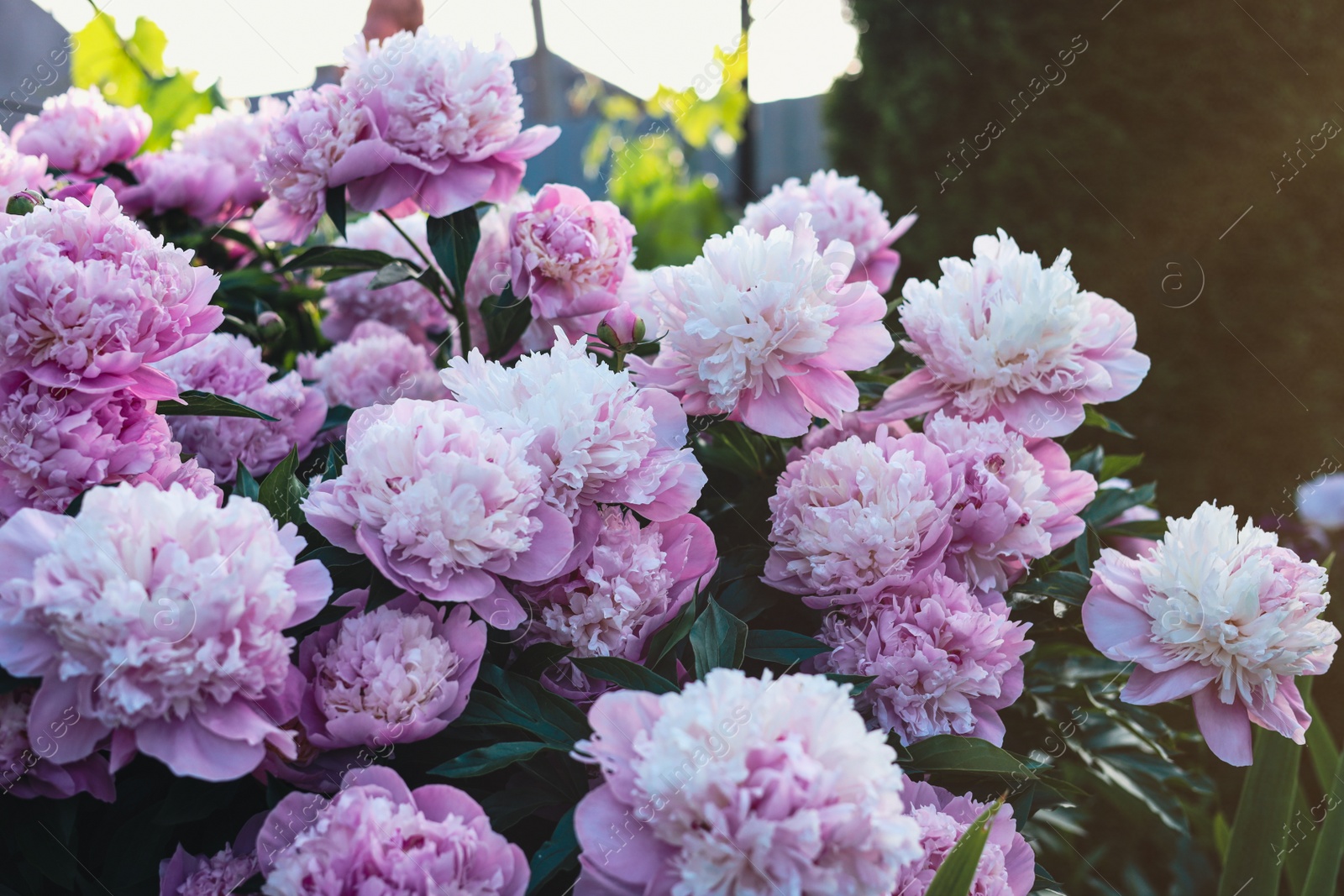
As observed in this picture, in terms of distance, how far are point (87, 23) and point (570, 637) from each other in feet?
4.29

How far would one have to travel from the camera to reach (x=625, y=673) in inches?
25.1

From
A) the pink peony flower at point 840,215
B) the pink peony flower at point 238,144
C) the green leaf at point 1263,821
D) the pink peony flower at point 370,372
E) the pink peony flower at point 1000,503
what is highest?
the pink peony flower at point 840,215

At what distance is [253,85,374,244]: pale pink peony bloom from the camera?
Answer: 862 millimetres

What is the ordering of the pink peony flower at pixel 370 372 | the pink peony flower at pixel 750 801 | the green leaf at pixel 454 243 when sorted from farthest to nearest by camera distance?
1. the pink peony flower at pixel 370 372
2. the green leaf at pixel 454 243
3. the pink peony flower at pixel 750 801

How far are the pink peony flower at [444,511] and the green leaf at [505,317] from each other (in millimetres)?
308

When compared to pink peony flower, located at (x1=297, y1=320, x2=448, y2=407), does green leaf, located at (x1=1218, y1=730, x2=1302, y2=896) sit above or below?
above

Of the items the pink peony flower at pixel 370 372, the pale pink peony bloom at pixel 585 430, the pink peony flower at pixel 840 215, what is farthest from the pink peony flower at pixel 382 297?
the pale pink peony bloom at pixel 585 430

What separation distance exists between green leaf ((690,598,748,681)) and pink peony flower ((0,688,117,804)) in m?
0.37

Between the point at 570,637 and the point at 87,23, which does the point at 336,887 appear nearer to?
the point at 570,637

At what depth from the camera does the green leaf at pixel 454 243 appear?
2.99 ft

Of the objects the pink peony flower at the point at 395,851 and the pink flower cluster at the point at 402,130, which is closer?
the pink peony flower at the point at 395,851

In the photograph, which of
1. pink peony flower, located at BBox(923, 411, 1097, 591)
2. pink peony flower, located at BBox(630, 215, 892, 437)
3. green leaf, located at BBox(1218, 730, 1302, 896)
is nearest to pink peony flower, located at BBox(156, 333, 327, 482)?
pink peony flower, located at BBox(630, 215, 892, 437)

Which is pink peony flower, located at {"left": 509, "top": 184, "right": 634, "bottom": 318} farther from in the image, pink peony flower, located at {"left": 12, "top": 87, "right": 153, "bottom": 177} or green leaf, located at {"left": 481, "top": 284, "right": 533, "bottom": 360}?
pink peony flower, located at {"left": 12, "top": 87, "right": 153, "bottom": 177}

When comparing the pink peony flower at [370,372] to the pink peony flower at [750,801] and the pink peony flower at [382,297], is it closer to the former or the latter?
the pink peony flower at [382,297]
